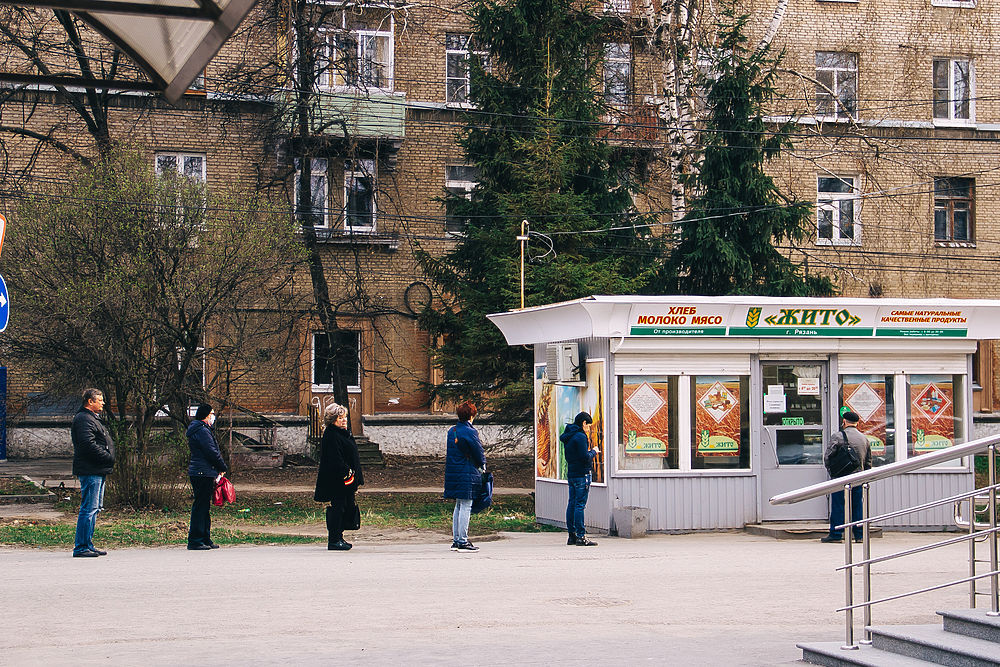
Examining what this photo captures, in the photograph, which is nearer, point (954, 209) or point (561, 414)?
point (561, 414)

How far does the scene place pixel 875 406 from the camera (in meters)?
17.6

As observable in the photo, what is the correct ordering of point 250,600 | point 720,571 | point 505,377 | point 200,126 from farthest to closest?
point 200,126 → point 505,377 → point 720,571 → point 250,600

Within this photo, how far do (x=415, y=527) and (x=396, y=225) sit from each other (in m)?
16.3

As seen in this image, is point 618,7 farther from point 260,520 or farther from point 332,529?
point 332,529

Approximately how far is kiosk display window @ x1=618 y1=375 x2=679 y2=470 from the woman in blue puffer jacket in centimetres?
269

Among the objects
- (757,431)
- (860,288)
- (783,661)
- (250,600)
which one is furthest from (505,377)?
(860,288)

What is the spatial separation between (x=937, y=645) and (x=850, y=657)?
53cm

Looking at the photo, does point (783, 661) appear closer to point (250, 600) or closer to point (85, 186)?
point (250, 600)

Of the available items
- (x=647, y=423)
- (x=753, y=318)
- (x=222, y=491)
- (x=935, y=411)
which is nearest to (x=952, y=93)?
(x=935, y=411)

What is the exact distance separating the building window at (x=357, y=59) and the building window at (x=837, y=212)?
13.5 metres

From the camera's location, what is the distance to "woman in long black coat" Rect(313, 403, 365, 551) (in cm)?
1442

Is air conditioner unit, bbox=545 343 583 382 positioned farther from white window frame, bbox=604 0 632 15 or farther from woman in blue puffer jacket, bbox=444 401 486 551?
white window frame, bbox=604 0 632 15

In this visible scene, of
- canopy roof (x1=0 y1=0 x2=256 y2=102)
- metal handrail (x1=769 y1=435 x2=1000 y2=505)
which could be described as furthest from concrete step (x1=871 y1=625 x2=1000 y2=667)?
canopy roof (x1=0 y1=0 x2=256 y2=102)

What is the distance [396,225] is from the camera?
3300 cm
